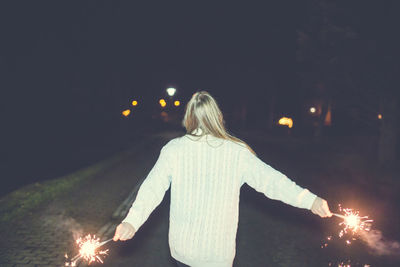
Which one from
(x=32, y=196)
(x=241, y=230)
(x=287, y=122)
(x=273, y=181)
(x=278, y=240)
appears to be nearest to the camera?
(x=273, y=181)

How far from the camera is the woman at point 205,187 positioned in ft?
7.69

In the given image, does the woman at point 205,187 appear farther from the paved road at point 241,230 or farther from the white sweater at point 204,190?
the paved road at point 241,230

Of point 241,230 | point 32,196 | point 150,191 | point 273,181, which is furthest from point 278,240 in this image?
point 32,196

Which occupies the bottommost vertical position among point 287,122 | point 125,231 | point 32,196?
point 287,122

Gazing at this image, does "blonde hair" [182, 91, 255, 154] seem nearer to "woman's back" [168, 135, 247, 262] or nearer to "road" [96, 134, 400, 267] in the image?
"woman's back" [168, 135, 247, 262]

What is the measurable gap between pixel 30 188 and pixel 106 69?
38.6 feet

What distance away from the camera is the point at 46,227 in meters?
6.66

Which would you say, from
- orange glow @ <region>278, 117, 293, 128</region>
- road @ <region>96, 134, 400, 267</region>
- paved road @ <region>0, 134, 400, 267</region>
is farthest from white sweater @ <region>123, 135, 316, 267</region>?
orange glow @ <region>278, 117, 293, 128</region>

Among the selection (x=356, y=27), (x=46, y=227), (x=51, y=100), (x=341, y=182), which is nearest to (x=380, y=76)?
(x=356, y=27)

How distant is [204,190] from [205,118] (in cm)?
52

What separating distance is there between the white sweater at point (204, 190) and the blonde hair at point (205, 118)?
0.06 meters

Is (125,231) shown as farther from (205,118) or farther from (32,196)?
(32,196)

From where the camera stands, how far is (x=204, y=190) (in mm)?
2365

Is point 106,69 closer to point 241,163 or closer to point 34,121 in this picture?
point 34,121
